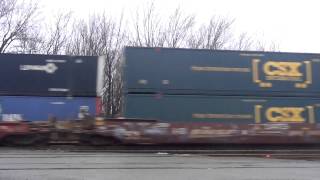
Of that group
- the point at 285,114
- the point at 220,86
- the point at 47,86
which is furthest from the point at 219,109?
the point at 47,86

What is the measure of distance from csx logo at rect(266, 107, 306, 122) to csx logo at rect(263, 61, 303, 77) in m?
1.28

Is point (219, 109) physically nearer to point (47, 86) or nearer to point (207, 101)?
point (207, 101)

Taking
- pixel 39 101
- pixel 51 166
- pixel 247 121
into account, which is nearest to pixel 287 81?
pixel 247 121

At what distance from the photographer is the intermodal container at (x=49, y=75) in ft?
61.3

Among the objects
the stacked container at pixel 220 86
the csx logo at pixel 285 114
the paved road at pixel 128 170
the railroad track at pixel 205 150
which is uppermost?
the stacked container at pixel 220 86

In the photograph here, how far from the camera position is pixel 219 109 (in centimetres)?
1817

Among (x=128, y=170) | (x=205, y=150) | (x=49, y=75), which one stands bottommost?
(x=205, y=150)

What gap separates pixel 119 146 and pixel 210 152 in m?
3.33

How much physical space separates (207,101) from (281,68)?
3.09 m

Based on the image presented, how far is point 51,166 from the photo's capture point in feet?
36.9

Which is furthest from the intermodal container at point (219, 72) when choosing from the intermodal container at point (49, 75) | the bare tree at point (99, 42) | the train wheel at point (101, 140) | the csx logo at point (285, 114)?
the bare tree at point (99, 42)

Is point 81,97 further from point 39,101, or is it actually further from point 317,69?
point 317,69

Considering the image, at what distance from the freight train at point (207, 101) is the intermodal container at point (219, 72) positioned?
4cm

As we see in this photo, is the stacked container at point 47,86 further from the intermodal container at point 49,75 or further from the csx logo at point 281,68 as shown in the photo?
the csx logo at point 281,68
